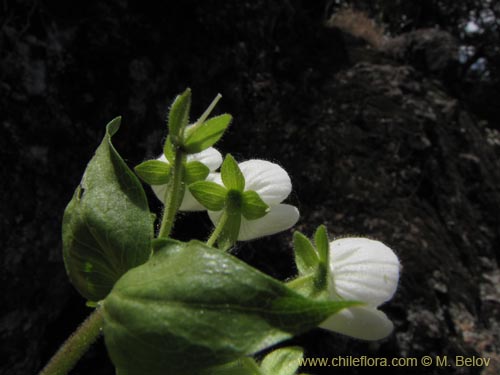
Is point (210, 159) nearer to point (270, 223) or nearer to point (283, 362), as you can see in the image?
point (270, 223)

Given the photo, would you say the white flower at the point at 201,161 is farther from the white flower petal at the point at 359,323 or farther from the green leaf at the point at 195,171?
the white flower petal at the point at 359,323

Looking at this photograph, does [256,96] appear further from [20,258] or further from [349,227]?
[20,258]

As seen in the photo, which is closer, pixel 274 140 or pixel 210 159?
pixel 210 159

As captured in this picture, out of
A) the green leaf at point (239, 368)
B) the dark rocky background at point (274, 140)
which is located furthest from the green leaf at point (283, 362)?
the dark rocky background at point (274, 140)

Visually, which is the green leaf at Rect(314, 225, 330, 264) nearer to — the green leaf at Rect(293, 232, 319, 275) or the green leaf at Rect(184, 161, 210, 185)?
the green leaf at Rect(293, 232, 319, 275)

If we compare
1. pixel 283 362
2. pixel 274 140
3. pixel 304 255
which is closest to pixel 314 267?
pixel 304 255

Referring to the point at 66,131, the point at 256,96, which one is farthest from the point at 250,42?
the point at 66,131
